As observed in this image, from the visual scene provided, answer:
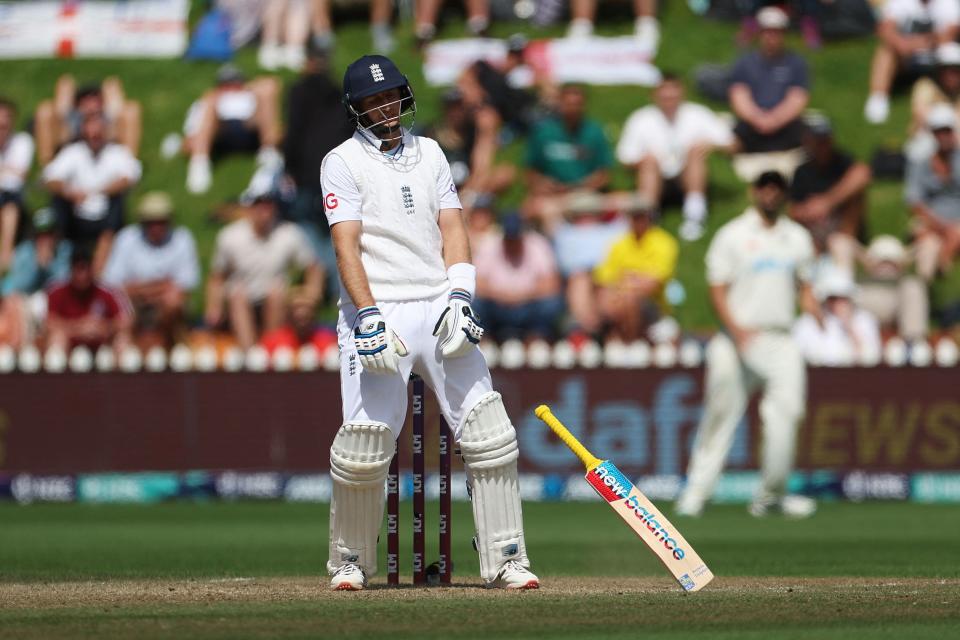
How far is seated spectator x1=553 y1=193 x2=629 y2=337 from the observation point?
16125 mm

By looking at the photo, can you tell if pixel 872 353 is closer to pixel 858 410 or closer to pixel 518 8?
pixel 858 410

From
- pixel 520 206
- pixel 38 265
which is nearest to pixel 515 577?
pixel 520 206

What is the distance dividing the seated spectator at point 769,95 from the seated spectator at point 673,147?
417 millimetres

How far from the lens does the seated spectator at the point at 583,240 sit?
52.9 feet

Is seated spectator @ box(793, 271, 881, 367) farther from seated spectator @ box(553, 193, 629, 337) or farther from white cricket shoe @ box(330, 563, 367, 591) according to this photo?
white cricket shoe @ box(330, 563, 367, 591)

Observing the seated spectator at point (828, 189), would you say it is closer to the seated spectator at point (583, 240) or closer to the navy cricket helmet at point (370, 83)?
the seated spectator at point (583, 240)

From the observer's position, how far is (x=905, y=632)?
6242mm

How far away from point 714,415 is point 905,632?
6484 millimetres

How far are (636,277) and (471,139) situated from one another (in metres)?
2.53

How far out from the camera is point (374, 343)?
721 centimetres

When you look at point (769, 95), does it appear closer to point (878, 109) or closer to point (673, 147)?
point (673, 147)

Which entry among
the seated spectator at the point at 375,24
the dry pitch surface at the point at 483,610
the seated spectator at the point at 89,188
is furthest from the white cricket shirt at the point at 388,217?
the seated spectator at the point at 375,24

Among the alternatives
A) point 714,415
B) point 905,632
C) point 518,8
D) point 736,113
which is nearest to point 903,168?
point 736,113

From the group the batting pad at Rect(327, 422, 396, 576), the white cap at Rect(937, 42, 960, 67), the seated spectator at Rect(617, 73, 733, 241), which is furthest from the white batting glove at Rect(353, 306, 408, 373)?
the white cap at Rect(937, 42, 960, 67)
